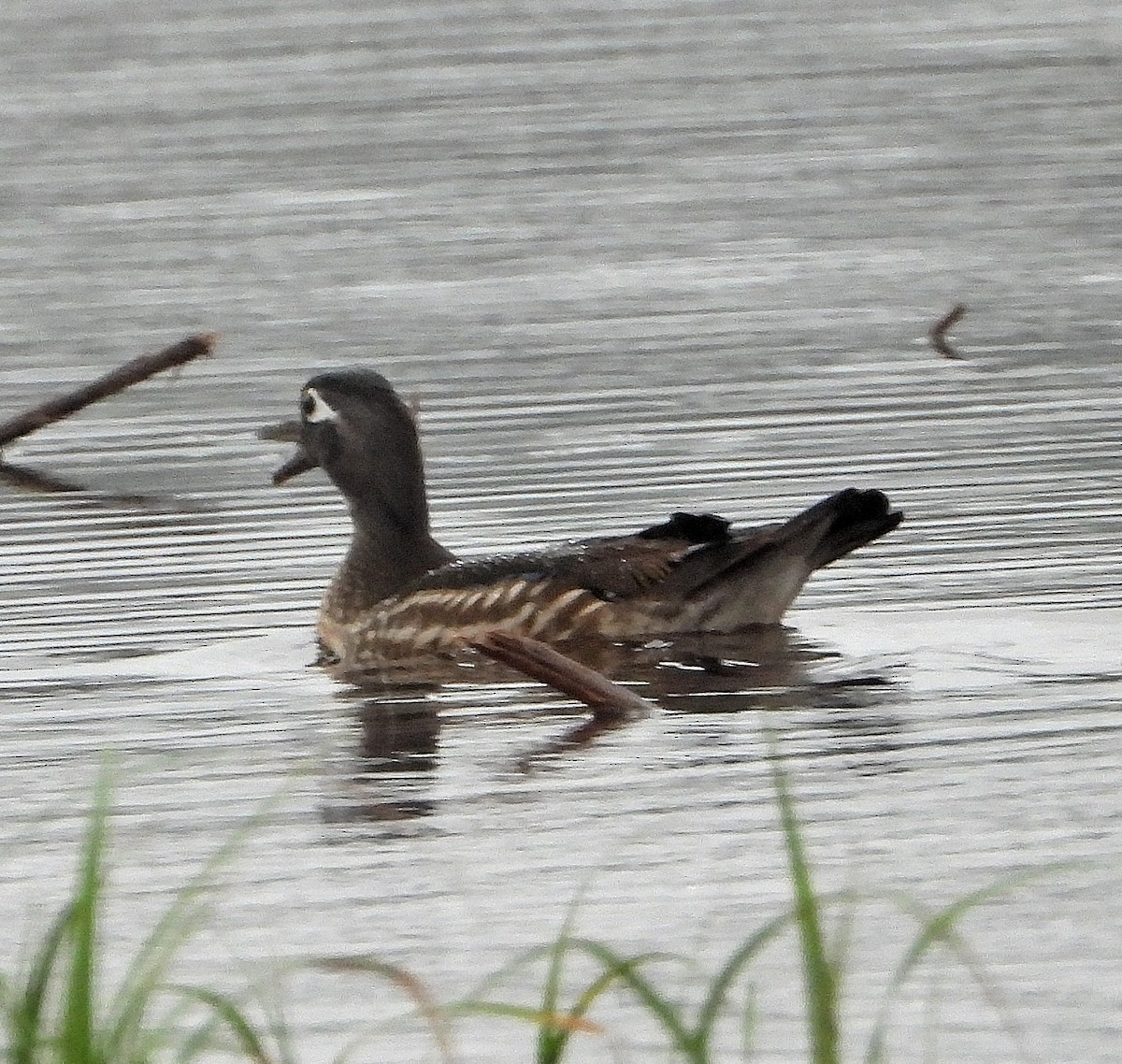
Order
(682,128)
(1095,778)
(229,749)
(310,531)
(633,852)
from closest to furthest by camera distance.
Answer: (633,852), (1095,778), (229,749), (310,531), (682,128)

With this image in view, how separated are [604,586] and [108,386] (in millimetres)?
3970

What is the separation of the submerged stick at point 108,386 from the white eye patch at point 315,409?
1444mm

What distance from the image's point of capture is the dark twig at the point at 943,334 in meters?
16.1

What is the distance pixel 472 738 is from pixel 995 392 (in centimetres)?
582

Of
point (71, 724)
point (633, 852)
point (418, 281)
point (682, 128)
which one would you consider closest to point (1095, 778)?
point (633, 852)

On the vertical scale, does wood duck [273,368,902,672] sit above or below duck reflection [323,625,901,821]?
above

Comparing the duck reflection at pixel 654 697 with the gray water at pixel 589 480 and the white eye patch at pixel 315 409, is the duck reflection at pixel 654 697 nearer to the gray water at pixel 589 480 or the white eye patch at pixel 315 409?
the gray water at pixel 589 480

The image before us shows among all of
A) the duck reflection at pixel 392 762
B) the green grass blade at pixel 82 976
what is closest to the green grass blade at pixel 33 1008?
the green grass blade at pixel 82 976

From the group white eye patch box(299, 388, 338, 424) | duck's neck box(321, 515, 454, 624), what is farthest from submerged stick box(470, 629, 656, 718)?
white eye patch box(299, 388, 338, 424)

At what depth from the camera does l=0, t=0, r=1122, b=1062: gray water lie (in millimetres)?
7672

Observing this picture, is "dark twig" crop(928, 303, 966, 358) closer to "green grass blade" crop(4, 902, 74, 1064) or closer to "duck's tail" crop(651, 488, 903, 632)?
"duck's tail" crop(651, 488, 903, 632)

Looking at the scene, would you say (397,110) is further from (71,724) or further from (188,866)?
(188,866)

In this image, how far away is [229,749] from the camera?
9766 millimetres

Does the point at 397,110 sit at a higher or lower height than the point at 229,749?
higher
